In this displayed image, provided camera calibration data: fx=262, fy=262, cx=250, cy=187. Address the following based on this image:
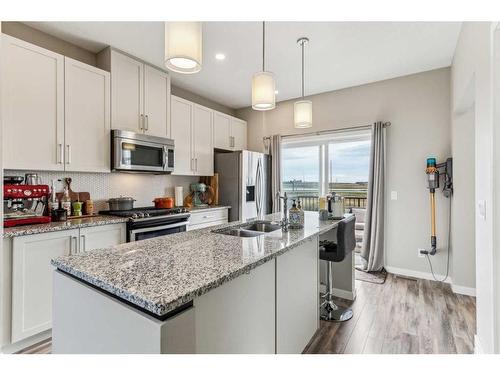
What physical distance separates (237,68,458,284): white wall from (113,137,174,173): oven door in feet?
8.94

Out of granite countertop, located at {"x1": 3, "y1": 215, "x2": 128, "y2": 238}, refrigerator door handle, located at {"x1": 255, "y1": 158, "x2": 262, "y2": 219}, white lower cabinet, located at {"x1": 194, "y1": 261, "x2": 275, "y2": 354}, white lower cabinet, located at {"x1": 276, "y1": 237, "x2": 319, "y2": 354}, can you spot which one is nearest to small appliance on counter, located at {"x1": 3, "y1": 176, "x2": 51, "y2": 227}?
granite countertop, located at {"x1": 3, "y1": 215, "x2": 128, "y2": 238}

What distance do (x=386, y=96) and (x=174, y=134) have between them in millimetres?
3006

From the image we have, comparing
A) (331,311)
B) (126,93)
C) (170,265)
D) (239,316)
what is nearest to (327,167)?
(331,311)

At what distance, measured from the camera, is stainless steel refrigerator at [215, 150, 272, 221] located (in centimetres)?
405

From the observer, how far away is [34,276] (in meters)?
2.02

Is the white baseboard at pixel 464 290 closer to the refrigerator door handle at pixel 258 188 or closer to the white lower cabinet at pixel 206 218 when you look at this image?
the refrigerator door handle at pixel 258 188

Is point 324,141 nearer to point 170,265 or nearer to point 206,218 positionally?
point 206,218

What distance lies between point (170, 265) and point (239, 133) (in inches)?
154

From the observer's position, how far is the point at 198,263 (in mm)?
1169

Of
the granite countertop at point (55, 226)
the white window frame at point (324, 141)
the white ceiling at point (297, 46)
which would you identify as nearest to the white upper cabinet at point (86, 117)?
the white ceiling at point (297, 46)

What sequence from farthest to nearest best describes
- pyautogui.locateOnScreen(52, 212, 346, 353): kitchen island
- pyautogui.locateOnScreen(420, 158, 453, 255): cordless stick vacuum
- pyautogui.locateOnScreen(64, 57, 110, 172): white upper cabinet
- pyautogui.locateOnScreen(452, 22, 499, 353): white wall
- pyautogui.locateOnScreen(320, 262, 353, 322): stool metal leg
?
pyautogui.locateOnScreen(420, 158, 453, 255): cordless stick vacuum → pyautogui.locateOnScreen(64, 57, 110, 172): white upper cabinet → pyautogui.locateOnScreen(320, 262, 353, 322): stool metal leg → pyautogui.locateOnScreen(452, 22, 499, 353): white wall → pyautogui.locateOnScreen(52, 212, 346, 353): kitchen island

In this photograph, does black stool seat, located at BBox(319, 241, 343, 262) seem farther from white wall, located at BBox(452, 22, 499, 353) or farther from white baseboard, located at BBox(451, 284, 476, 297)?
white baseboard, located at BBox(451, 284, 476, 297)
